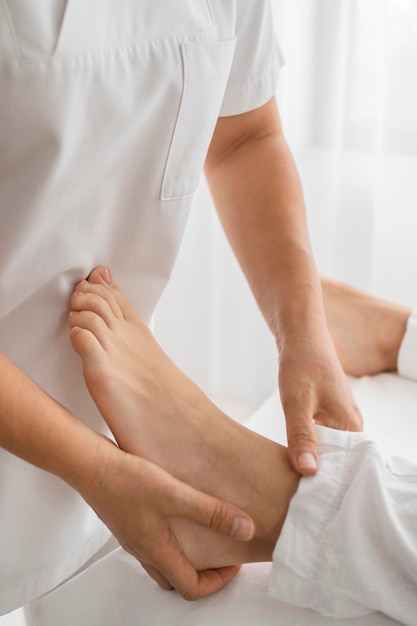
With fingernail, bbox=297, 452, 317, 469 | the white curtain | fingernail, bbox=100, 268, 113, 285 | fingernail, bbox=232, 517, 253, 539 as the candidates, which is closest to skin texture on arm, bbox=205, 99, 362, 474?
fingernail, bbox=297, 452, 317, 469

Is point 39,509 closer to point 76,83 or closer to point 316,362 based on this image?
point 316,362

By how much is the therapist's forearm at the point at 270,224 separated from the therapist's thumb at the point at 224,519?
29 centimetres

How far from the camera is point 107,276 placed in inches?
39.1

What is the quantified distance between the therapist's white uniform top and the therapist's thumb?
260mm

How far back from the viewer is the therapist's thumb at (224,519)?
862 mm

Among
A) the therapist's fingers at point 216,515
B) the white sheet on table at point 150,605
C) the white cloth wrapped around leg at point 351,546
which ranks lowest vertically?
the white sheet on table at point 150,605

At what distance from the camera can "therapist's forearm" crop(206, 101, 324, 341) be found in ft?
3.63

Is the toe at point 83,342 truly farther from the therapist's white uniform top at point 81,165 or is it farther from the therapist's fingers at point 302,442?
the therapist's fingers at point 302,442

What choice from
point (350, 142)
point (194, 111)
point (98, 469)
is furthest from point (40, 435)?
point (350, 142)

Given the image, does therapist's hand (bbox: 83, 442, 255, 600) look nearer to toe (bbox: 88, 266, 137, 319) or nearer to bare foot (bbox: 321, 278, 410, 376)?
toe (bbox: 88, 266, 137, 319)

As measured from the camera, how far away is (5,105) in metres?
0.77

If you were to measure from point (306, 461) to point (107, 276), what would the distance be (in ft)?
1.09

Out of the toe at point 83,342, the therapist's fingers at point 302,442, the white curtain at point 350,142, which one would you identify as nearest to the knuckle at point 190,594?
the therapist's fingers at point 302,442

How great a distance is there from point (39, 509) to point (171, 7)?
25.1 inches
